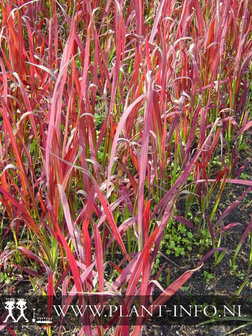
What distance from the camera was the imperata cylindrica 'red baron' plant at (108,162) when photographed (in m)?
0.92

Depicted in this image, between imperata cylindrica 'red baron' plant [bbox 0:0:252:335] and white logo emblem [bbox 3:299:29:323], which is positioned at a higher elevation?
imperata cylindrica 'red baron' plant [bbox 0:0:252:335]

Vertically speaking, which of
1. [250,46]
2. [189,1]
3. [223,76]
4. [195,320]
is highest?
[189,1]

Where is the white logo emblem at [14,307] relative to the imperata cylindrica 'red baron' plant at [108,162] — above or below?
below

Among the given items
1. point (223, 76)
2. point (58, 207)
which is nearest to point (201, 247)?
point (58, 207)

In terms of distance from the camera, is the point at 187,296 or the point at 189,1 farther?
the point at 189,1

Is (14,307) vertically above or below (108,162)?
below

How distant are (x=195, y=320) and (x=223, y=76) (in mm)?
868

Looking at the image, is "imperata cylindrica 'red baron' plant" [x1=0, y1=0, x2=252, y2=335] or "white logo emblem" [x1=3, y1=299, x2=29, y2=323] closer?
"imperata cylindrica 'red baron' plant" [x1=0, y1=0, x2=252, y2=335]

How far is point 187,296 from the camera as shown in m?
1.17

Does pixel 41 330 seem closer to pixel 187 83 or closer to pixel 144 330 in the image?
pixel 144 330

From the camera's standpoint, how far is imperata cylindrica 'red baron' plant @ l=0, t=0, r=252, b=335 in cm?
92

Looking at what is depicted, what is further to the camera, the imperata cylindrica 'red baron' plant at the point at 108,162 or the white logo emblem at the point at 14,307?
the white logo emblem at the point at 14,307

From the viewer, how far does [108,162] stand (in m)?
1.29

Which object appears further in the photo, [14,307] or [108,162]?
[108,162]
